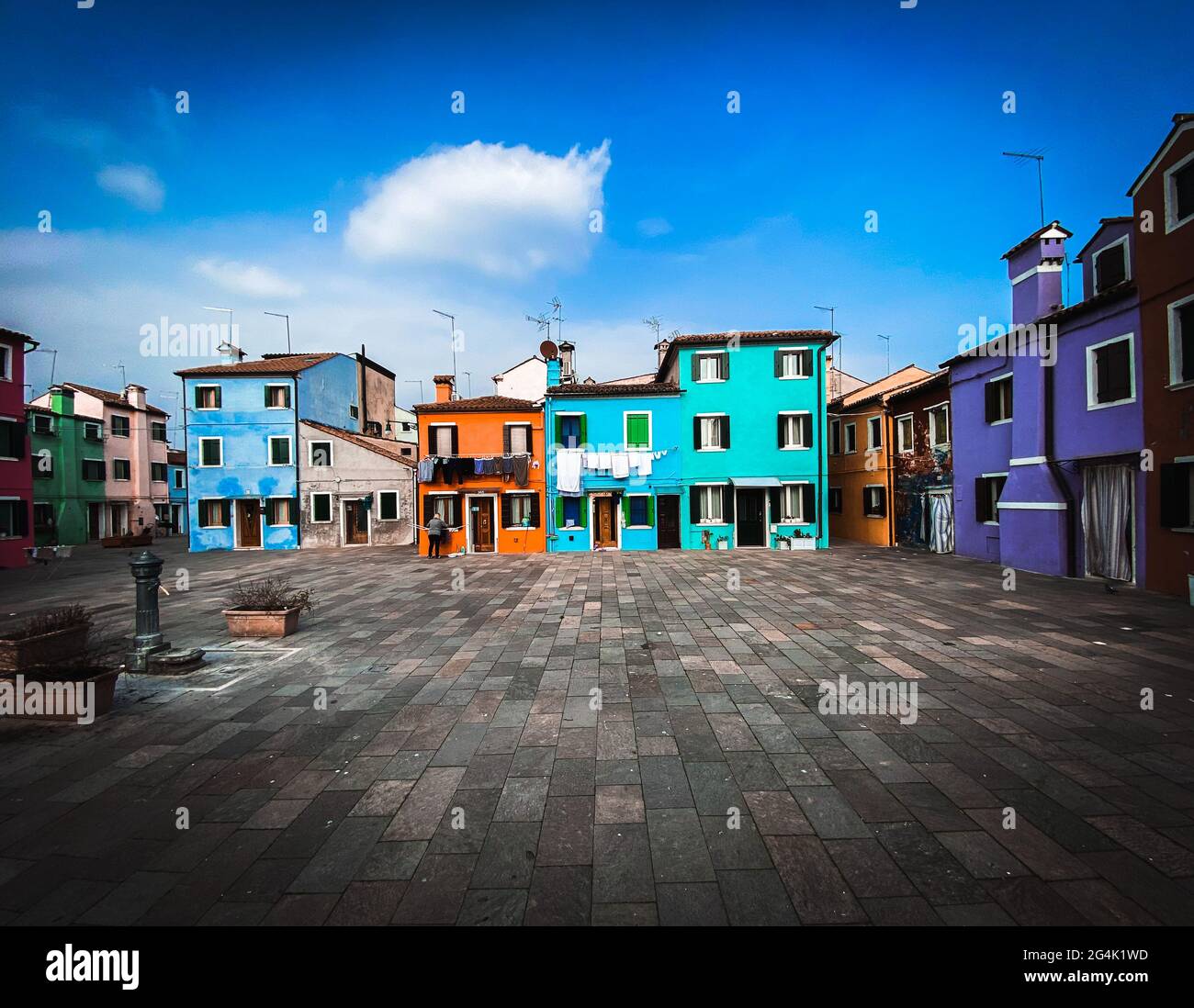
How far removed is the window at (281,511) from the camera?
85.5ft

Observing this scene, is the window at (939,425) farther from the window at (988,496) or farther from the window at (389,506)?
the window at (389,506)

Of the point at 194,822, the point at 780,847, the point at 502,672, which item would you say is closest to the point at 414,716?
the point at 502,672

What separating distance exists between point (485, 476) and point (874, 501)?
1842 centimetres

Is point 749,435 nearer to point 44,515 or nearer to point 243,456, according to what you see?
point 243,456

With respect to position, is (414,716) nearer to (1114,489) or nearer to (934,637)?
(934,637)

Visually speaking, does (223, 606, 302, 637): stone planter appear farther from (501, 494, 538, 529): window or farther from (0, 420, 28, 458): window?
(0, 420, 28, 458): window

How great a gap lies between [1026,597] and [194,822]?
14.4 meters

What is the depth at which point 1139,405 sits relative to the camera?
1141 cm

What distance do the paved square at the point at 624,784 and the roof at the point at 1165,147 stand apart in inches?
391

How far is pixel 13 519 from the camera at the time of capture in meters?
21.6

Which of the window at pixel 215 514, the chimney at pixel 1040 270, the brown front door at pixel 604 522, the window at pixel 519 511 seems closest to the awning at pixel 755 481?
the brown front door at pixel 604 522

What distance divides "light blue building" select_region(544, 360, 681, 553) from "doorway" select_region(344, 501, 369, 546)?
34.0 feet

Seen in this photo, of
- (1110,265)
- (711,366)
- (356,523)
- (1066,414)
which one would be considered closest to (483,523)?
(356,523)
